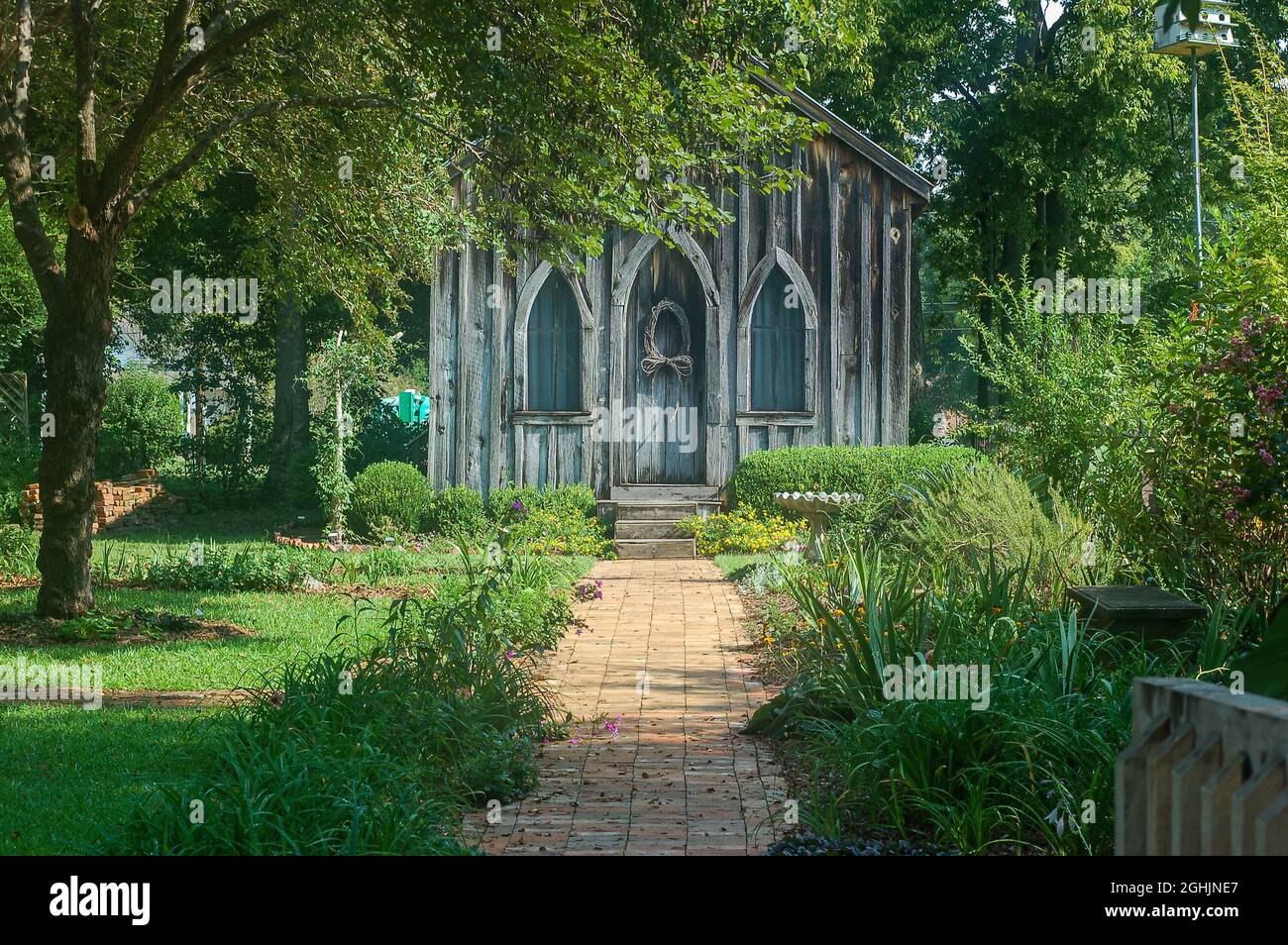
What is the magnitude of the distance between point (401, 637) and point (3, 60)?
6.58 metres

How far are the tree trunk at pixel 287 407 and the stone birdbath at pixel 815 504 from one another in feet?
34.0

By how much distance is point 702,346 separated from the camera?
18.8 m

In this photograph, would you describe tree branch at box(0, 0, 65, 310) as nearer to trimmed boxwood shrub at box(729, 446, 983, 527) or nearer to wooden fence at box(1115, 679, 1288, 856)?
trimmed boxwood shrub at box(729, 446, 983, 527)

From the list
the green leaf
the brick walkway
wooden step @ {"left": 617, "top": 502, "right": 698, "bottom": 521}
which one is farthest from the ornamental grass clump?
wooden step @ {"left": 617, "top": 502, "right": 698, "bottom": 521}

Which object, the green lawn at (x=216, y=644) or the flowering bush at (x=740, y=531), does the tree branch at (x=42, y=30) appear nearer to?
the green lawn at (x=216, y=644)

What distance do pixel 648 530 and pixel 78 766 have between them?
38.6ft

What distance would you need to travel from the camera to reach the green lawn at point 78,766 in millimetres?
5027

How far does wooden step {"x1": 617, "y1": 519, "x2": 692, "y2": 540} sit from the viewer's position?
57.6ft

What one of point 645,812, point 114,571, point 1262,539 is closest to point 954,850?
point 645,812

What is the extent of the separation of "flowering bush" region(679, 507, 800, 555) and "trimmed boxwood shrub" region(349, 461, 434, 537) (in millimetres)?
3742

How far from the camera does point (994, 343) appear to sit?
14.1 meters

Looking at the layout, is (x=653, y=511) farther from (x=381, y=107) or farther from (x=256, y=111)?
(x=256, y=111)

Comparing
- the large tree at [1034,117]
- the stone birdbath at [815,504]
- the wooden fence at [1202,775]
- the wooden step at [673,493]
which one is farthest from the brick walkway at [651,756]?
the large tree at [1034,117]

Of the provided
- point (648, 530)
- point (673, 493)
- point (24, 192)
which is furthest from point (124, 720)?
point (673, 493)
